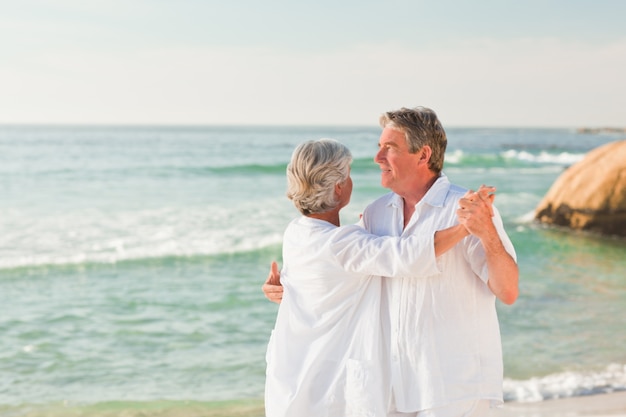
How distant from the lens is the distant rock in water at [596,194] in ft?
46.1

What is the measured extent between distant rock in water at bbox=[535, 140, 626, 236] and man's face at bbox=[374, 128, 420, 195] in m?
11.8

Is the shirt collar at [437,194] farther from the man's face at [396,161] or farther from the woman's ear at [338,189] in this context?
the woman's ear at [338,189]

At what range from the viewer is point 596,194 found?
47.1ft

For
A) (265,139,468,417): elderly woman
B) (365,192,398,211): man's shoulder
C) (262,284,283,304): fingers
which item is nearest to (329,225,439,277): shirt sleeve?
(265,139,468,417): elderly woman

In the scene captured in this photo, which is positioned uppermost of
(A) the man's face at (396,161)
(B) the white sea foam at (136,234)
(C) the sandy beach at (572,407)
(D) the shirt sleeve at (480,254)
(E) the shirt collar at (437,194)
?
(A) the man's face at (396,161)

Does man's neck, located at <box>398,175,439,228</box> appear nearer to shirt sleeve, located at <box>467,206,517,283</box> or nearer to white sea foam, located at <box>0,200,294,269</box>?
shirt sleeve, located at <box>467,206,517,283</box>

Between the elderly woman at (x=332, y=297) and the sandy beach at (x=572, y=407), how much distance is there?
2832 millimetres

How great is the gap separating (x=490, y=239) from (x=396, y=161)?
1.68 feet

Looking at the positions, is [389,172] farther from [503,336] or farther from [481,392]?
[503,336]

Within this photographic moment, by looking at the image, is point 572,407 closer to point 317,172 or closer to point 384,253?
point 384,253

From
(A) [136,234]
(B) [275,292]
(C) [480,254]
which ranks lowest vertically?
(A) [136,234]

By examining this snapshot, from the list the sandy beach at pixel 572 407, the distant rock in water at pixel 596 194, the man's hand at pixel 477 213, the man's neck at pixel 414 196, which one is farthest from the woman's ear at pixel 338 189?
the distant rock in water at pixel 596 194

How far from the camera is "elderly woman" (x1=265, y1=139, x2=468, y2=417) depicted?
2.93 metres

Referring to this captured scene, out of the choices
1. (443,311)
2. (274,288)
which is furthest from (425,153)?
(274,288)
